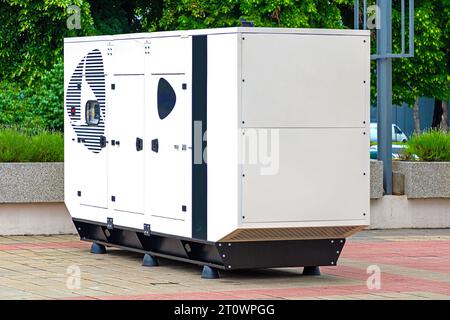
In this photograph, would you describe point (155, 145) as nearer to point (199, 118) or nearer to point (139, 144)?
point (139, 144)

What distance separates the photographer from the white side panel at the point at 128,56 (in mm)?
14820

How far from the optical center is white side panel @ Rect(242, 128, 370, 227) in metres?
13.0

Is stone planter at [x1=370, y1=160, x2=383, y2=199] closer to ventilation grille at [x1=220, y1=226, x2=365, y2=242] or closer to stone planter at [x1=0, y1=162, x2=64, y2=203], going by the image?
stone planter at [x1=0, y1=162, x2=64, y2=203]

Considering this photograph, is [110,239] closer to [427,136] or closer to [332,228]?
[332,228]

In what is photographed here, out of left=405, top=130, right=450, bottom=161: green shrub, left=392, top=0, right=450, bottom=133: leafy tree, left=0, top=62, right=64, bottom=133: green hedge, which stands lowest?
left=405, top=130, right=450, bottom=161: green shrub

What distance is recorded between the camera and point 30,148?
742 inches

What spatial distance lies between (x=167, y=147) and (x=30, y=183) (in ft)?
15.2

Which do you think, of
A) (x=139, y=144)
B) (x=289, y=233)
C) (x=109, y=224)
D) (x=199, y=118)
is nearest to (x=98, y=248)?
(x=109, y=224)

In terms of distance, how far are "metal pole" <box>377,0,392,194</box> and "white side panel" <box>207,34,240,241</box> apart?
7.36m

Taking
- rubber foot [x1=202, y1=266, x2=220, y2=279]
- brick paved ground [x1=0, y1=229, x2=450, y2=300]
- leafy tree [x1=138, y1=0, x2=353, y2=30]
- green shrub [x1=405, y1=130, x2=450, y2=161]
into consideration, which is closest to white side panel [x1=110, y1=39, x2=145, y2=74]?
brick paved ground [x1=0, y1=229, x2=450, y2=300]

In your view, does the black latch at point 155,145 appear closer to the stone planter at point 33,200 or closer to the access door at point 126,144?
the access door at point 126,144

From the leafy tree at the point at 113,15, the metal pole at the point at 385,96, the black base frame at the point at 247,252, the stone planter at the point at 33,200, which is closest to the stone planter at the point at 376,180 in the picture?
the metal pole at the point at 385,96

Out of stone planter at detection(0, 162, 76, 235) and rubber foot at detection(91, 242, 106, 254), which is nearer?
rubber foot at detection(91, 242, 106, 254)

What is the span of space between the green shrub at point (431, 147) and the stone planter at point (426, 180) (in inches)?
16.5
